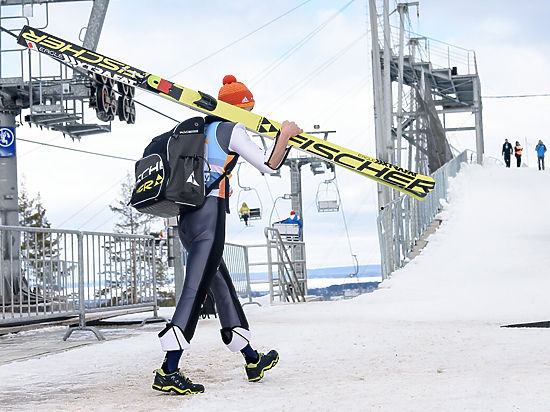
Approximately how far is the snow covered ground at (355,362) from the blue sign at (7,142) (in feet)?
24.7

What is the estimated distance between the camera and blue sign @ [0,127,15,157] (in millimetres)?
16547

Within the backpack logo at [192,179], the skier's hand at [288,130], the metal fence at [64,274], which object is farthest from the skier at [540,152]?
the backpack logo at [192,179]

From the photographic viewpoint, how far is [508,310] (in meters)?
10.6

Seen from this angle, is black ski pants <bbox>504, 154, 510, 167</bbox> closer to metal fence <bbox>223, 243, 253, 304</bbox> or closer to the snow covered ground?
the snow covered ground

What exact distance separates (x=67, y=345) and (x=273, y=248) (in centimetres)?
790

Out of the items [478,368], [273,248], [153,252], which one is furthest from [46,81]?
[478,368]

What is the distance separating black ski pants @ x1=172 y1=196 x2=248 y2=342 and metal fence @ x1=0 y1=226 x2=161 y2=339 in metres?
3.70

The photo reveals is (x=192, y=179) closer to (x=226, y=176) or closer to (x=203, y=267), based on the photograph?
(x=226, y=176)

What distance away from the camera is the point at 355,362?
18.9 ft

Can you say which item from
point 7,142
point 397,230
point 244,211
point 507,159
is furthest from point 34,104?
point 507,159

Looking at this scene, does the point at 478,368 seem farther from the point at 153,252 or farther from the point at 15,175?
the point at 15,175

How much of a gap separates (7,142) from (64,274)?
8006 millimetres

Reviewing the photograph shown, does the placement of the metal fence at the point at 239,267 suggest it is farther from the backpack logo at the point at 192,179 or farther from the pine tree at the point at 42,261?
the backpack logo at the point at 192,179

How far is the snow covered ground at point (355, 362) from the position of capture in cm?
421
